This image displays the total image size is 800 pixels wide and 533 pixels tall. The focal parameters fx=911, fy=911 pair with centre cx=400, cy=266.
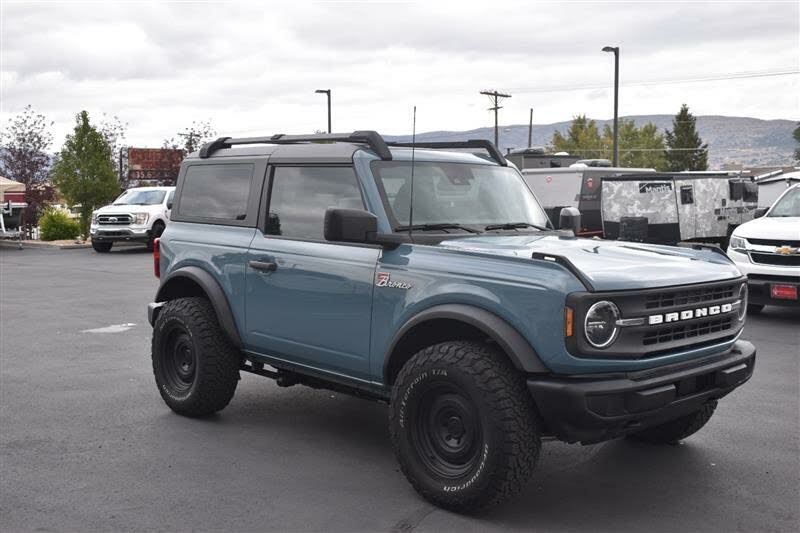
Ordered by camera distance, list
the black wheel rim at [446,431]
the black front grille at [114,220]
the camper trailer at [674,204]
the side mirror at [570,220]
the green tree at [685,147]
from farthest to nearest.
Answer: the green tree at [685,147]
the black front grille at [114,220]
the camper trailer at [674,204]
the side mirror at [570,220]
the black wheel rim at [446,431]

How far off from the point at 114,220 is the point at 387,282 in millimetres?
21635

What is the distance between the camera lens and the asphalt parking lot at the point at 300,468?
187 inches

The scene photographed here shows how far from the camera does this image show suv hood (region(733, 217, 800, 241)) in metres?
11.6

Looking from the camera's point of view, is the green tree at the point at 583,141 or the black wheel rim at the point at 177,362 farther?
the green tree at the point at 583,141

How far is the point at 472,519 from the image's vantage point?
476 cm

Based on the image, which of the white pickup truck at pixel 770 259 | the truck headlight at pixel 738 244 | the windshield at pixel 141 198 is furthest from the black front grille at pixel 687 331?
the windshield at pixel 141 198

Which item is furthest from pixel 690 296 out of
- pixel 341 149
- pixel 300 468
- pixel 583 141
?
pixel 583 141

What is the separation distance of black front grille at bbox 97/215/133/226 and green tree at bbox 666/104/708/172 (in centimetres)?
8673

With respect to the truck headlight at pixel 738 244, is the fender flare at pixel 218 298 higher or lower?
lower

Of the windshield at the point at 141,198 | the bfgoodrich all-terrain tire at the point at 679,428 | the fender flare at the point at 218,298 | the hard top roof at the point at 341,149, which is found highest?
the hard top roof at the point at 341,149

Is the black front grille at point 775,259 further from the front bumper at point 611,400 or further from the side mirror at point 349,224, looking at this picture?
the side mirror at point 349,224

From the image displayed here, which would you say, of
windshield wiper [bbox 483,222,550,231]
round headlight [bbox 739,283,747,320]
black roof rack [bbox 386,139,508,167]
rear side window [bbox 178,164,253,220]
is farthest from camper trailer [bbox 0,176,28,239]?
round headlight [bbox 739,283,747,320]

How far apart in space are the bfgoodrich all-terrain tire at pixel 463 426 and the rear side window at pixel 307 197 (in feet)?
4.25

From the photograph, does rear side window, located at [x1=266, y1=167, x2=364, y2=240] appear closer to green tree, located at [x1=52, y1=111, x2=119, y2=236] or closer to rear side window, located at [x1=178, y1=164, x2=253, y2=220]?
rear side window, located at [x1=178, y1=164, x2=253, y2=220]
